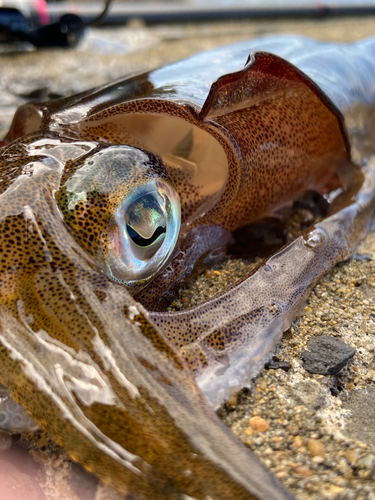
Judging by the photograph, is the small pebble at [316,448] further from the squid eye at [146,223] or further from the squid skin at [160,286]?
the squid eye at [146,223]

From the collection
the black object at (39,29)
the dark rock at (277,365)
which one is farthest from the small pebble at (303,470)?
the black object at (39,29)

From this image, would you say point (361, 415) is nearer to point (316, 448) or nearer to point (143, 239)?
point (316, 448)

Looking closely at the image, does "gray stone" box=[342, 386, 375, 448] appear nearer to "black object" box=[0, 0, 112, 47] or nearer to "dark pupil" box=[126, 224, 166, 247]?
"dark pupil" box=[126, 224, 166, 247]

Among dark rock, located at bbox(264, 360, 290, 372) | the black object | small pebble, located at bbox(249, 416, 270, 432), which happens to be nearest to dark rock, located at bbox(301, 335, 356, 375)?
dark rock, located at bbox(264, 360, 290, 372)

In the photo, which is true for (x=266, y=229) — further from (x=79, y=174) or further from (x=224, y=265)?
(x=79, y=174)

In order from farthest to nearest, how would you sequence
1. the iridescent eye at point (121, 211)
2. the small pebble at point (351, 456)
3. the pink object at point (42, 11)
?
the pink object at point (42, 11), the iridescent eye at point (121, 211), the small pebble at point (351, 456)

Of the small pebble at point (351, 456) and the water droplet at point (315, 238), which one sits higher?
the water droplet at point (315, 238)

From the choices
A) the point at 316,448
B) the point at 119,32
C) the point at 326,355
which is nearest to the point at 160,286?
the point at 326,355

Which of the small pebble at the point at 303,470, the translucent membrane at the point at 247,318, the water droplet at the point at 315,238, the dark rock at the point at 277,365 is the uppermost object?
the water droplet at the point at 315,238
